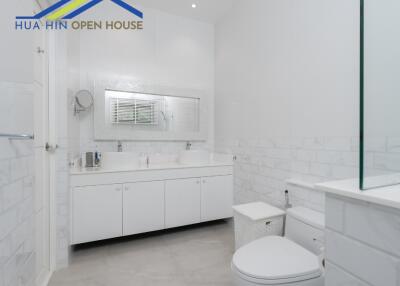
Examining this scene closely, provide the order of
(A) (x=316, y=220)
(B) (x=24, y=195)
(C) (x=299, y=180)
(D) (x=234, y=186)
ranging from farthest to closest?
1. (D) (x=234, y=186)
2. (C) (x=299, y=180)
3. (A) (x=316, y=220)
4. (B) (x=24, y=195)

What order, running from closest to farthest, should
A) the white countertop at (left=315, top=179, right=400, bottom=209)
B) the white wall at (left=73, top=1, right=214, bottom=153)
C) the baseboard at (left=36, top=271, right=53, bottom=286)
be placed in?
the white countertop at (left=315, top=179, right=400, bottom=209) → the baseboard at (left=36, top=271, right=53, bottom=286) → the white wall at (left=73, top=1, right=214, bottom=153)

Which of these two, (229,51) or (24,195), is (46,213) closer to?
(24,195)

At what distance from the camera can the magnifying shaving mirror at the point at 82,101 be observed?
7.47 ft

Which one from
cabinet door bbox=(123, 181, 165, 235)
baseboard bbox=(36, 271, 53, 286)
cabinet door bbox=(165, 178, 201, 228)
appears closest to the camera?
baseboard bbox=(36, 271, 53, 286)

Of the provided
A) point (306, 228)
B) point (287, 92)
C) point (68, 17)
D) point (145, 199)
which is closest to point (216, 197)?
point (145, 199)

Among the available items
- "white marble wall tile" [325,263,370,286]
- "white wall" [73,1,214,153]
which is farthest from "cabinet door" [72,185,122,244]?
"white marble wall tile" [325,263,370,286]

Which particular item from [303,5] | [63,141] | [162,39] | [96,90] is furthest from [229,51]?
[63,141]

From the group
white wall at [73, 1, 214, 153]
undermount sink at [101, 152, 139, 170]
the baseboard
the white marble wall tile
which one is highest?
white wall at [73, 1, 214, 153]

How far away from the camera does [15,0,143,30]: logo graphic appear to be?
47.1 inches

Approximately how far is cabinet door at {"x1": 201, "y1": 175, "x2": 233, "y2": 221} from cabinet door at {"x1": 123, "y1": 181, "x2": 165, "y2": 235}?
0.51m

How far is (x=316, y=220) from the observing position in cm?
152

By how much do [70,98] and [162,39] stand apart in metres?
1.40

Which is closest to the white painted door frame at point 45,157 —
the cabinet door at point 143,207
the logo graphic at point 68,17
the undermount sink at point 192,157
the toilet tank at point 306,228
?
the logo graphic at point 68,17

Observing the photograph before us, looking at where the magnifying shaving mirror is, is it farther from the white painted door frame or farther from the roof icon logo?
the roof icon logo
